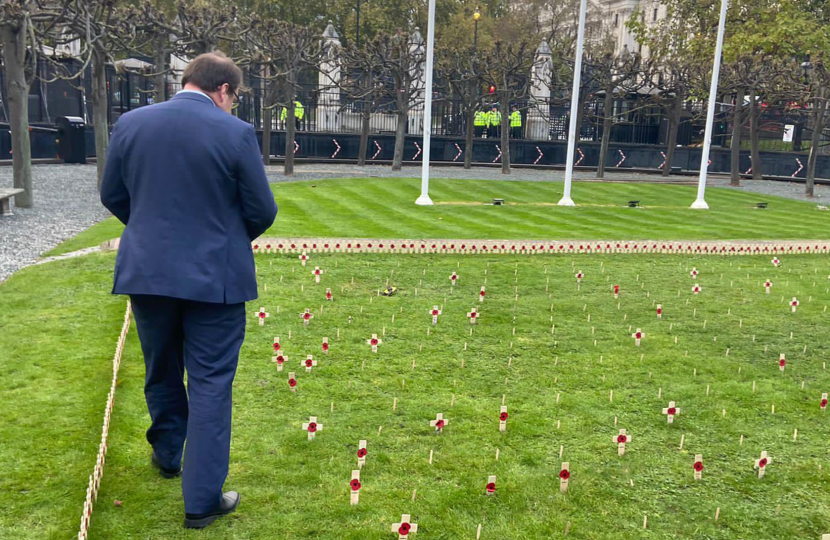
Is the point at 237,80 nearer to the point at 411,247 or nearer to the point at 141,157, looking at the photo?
the point at 141,157

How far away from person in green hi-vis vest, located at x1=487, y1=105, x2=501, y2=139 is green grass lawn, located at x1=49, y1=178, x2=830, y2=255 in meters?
13.6

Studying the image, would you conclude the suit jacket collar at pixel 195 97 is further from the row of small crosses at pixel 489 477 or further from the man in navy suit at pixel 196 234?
the row of small crosses at pixel 489 477

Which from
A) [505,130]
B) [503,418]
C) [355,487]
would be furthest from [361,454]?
[505,130]

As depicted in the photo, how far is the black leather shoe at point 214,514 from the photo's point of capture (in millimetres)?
4715

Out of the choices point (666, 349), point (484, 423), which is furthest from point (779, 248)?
point (484, 423)

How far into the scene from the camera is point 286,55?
32.9 metres

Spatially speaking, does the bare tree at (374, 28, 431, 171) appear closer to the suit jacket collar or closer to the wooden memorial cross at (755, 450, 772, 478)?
the wooden memorial cross at (755, 450, 772, 478)

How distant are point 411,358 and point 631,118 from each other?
43.0 metres

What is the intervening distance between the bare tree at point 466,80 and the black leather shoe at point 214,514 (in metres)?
35.7

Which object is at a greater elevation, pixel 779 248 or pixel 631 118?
pixel 631 118

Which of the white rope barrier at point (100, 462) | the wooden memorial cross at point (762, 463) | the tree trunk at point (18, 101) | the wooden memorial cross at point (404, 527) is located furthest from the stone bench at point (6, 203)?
the wooden memorial cross at point (762, 463)

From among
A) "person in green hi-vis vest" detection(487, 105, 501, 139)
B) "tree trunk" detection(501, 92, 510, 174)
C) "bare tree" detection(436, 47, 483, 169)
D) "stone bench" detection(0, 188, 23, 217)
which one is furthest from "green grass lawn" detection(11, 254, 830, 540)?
"person in green hi-vis vest" detection(487, 105, 501, 139)

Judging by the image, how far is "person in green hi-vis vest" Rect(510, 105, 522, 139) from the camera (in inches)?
1763

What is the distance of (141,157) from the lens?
14.5 feet
